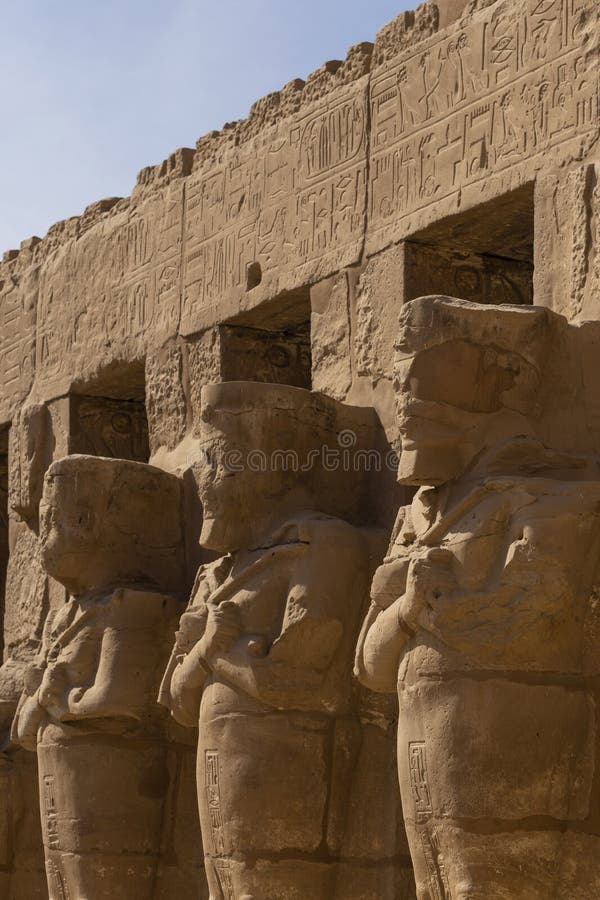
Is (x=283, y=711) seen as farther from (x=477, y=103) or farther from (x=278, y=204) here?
(x=278, y=204)

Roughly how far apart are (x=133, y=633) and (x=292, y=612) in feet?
4.18

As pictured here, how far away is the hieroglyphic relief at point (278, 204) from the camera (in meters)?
8.28

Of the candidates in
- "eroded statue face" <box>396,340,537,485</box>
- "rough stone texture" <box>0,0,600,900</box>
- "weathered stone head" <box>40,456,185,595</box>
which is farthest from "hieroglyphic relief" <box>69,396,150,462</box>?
"eroded statue face" <box>396,340,537,485</box>

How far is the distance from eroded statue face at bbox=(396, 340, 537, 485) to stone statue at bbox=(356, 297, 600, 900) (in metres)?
0.01

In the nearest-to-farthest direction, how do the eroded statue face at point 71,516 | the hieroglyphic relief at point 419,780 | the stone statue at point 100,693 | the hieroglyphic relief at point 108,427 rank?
the hieroglyphic relief at point 419,780, the stone statue at point 100,693, the eroded statue face at point 71,516, the hieroglyphic relief at point 108,427

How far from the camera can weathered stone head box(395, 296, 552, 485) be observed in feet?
21.3

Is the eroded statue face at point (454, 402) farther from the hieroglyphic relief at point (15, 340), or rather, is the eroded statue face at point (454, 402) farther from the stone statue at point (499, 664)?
the hieroglyphic relief at point (15, 340)

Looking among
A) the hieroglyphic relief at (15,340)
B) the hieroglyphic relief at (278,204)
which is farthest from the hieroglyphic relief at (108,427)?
the hieroglyphic relief at (278,204)

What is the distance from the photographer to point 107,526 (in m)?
8.46

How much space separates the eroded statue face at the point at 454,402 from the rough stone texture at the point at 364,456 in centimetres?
1

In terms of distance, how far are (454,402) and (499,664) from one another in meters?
0.91

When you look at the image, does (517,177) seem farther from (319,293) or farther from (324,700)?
(324,700)

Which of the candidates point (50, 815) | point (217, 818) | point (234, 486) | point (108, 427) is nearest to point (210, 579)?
point (234, 486)

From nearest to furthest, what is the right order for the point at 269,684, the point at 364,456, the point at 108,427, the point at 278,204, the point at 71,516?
the point at 269,684
the point at 364,456
the point at 71,516
the point at 278,204
the point at 108,427
